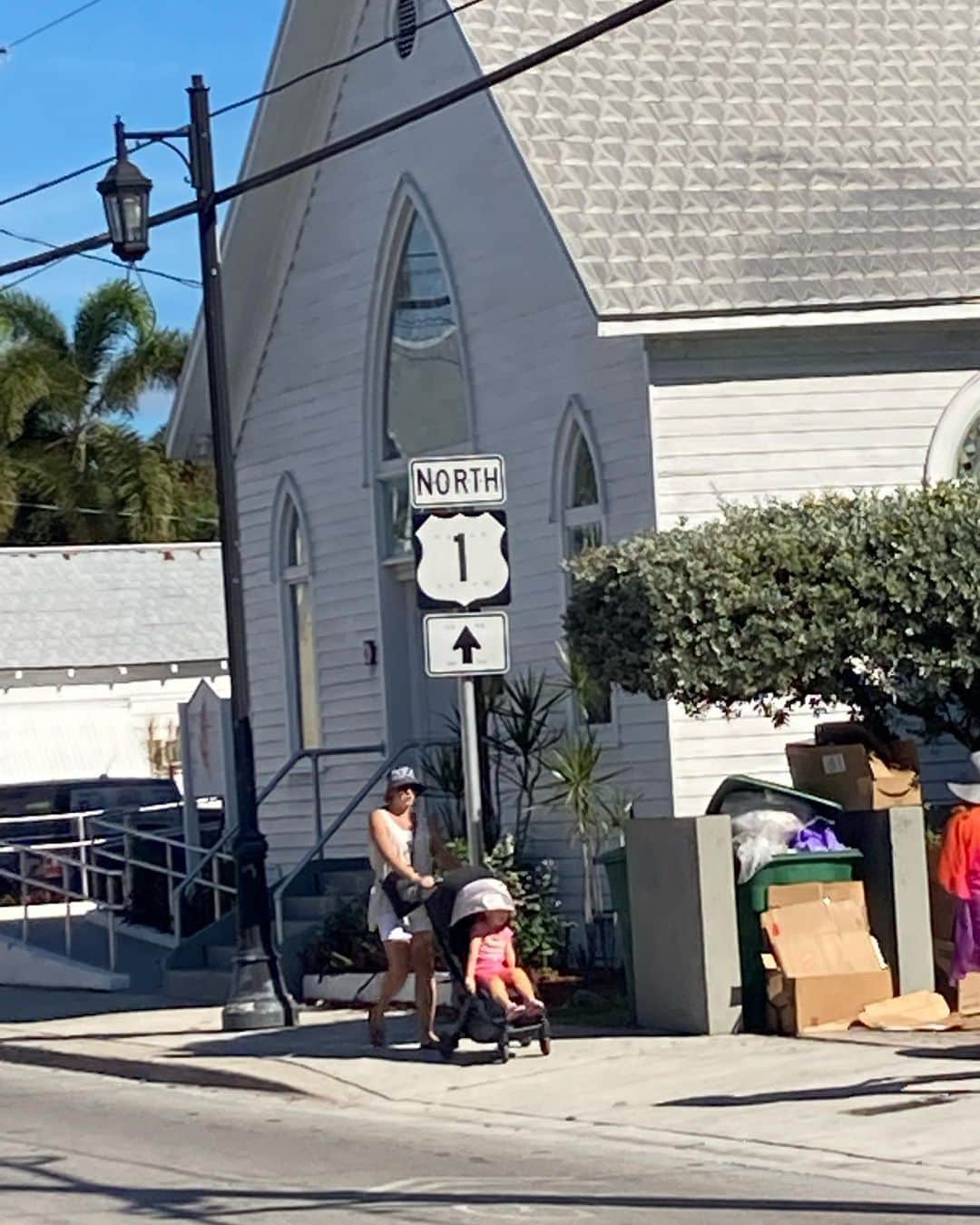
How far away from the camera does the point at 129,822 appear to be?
25.5 meters

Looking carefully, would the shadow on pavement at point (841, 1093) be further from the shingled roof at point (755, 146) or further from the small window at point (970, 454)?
the small window at point (970, 454)

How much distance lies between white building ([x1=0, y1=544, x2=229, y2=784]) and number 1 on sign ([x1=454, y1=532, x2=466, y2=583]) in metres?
26.5

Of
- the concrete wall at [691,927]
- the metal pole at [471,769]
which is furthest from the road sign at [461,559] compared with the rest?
the concrete wall at [691,927]

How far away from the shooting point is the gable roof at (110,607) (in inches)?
1650

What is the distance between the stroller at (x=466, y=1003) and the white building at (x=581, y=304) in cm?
374

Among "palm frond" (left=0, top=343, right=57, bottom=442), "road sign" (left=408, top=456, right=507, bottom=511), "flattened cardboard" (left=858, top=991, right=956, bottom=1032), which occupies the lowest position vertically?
"flattened cardboard" (left=858, top=991, right=956, bottom=1032)

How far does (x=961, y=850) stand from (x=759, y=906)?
1313 mm

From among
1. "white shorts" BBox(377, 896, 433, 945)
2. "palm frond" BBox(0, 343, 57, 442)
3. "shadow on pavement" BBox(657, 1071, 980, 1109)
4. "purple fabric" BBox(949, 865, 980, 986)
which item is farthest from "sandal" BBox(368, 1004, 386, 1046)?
"palm frond" BBox(0, 343, 57, 442)

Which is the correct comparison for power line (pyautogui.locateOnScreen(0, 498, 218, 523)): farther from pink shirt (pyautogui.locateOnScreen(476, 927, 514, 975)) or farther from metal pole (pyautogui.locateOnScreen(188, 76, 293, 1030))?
pink shirt (pyautogui.locateOnScreen(476, 927, 514, 975))

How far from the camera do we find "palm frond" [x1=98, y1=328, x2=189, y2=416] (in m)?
54.3

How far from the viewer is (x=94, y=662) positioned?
41.6 metres

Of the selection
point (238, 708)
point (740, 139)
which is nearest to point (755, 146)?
point (740, 139)

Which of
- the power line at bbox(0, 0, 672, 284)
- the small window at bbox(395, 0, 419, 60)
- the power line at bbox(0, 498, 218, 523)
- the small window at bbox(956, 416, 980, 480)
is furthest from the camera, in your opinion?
the power line at bbox(0, 498, 218, 523)

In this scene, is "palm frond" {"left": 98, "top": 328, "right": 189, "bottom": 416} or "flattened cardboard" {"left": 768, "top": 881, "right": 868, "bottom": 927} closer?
"flattened cardboard" {"left": 768, "top": 881, "right": 868, "bottom": 927}
